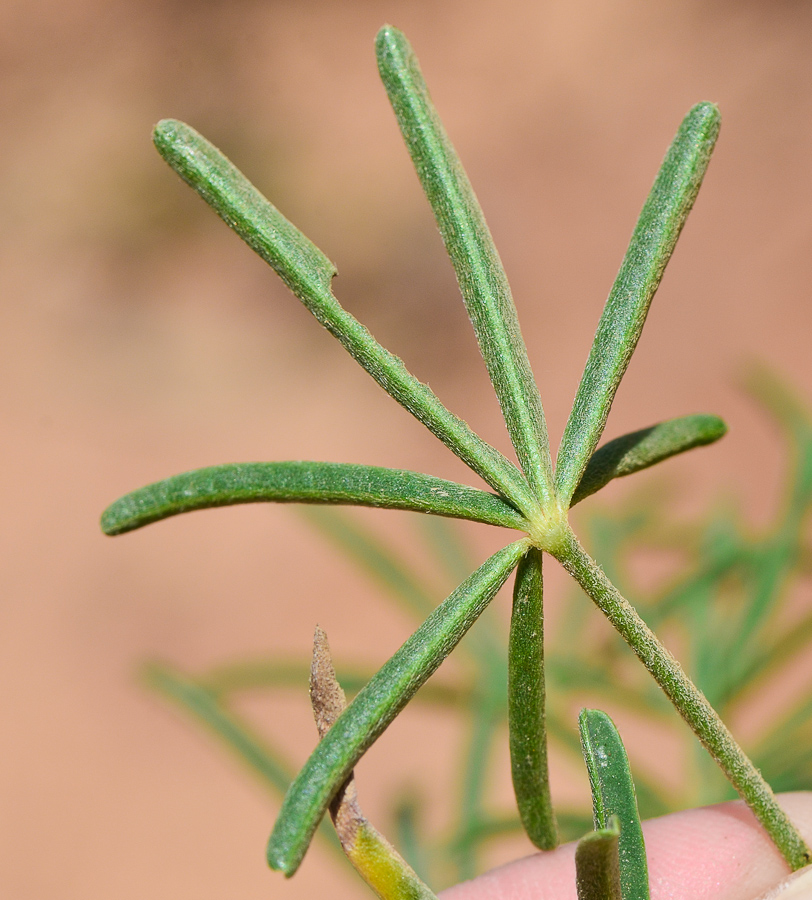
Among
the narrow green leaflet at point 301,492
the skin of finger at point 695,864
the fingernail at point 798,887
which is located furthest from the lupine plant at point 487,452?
the skin of finger at point 695,864

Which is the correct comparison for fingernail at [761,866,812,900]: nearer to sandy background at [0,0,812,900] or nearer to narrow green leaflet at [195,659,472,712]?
narrow green leaflet at [195,659,472,712]

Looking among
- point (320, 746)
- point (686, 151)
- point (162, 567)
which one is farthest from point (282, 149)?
point (320, 746)

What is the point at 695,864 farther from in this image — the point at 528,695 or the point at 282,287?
the point at 282,287

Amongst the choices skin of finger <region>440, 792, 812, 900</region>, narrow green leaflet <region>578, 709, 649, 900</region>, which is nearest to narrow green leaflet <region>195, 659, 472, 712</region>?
skin of finger <region>440, 792, 812, 900</region>

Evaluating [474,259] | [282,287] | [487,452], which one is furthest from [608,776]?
[282,287]

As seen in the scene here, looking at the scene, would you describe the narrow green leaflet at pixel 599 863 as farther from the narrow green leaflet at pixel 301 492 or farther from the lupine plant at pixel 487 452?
the narrow green leaflet at pixel 301 492

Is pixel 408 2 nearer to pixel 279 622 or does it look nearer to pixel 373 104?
pixel 373 104
